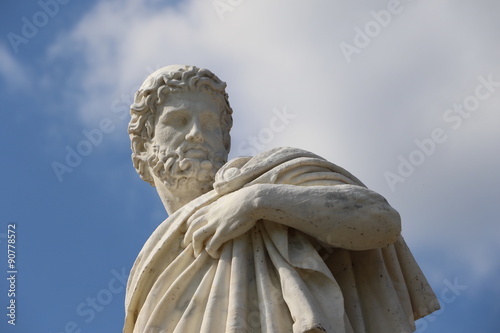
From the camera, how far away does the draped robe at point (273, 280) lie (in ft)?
24.1

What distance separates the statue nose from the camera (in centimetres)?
883

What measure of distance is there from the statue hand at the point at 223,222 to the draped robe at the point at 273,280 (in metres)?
0.09

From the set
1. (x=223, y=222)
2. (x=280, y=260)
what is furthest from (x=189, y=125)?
(x=280, y=260)

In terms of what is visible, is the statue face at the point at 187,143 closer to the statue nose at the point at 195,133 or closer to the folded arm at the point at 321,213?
the statue nose at the point at 195,133

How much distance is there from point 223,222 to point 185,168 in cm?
122

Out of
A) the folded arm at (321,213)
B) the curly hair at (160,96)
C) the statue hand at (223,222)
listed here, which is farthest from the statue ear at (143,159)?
the folded arm at (321,213)

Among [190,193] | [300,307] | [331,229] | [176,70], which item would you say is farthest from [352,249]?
[176,70]

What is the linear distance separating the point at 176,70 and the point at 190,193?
3.15 feet

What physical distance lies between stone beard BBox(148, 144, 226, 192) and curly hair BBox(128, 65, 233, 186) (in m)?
0.28

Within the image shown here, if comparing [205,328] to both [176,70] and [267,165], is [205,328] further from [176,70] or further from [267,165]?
[176,70]

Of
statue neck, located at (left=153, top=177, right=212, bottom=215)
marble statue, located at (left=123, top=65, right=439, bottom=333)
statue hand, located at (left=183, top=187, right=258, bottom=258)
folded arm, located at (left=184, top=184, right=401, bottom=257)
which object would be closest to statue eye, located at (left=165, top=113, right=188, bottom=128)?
statue neck, located at (left=153, top=177, right=212, bottom=215)

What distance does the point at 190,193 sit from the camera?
891cm

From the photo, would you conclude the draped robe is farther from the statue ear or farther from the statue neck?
the statue ear

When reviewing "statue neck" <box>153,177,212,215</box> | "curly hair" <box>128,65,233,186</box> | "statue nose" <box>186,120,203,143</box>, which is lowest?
"statue neck" <box>153,177,212,215</box>
